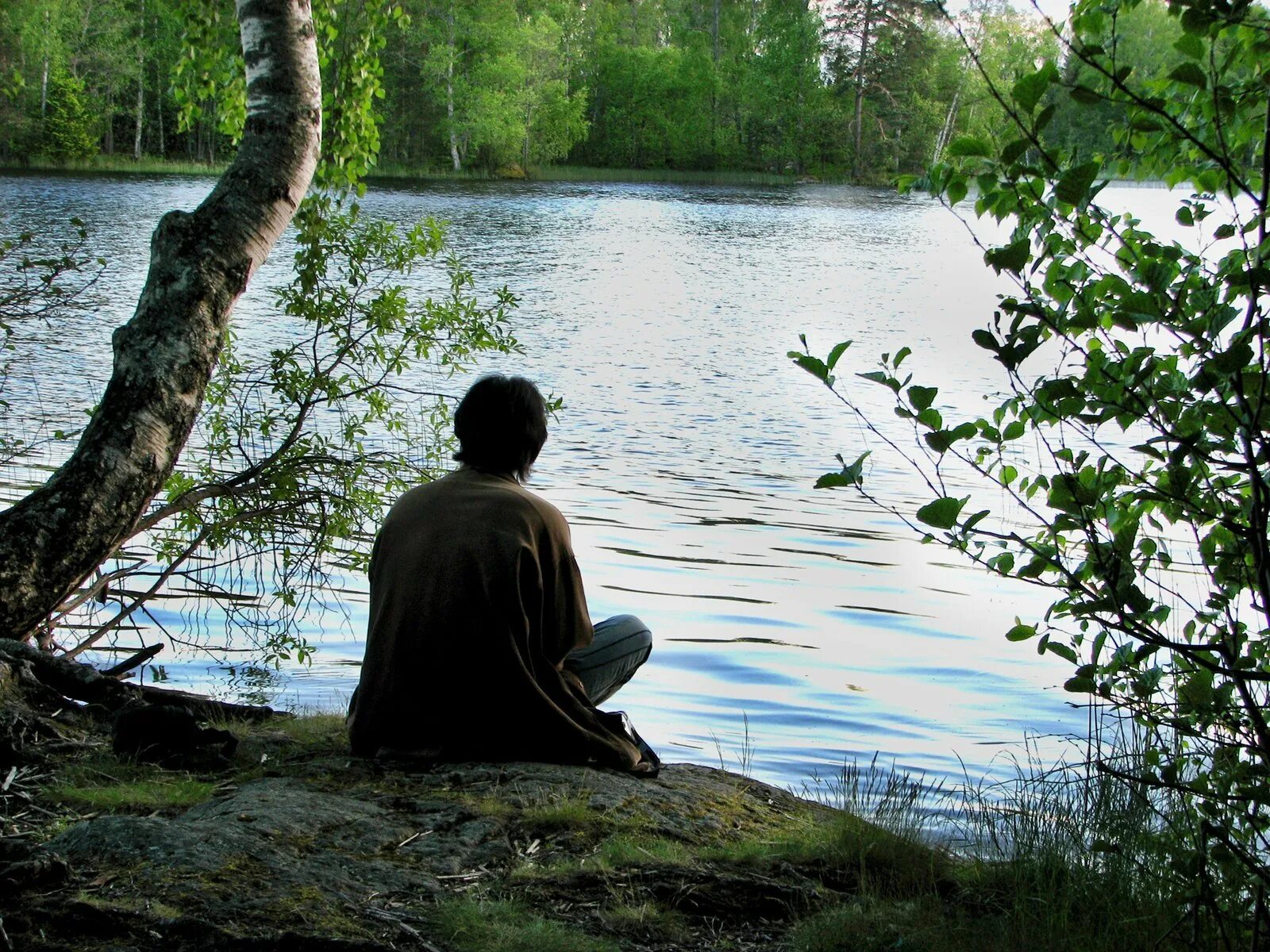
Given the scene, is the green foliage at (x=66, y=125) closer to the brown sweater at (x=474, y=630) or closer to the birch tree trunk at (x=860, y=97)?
the birch tree trunk at (x=860, y=97)

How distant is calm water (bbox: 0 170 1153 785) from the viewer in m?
7.38

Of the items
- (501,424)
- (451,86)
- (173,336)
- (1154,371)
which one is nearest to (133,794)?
(501,424)

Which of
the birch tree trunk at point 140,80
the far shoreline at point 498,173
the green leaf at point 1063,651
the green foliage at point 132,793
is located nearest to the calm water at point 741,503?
the green foliage at point 132,793

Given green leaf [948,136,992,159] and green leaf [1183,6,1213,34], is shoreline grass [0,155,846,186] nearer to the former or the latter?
green leaf [948,136,992,159]

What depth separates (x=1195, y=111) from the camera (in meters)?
2.92

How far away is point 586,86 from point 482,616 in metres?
81.2

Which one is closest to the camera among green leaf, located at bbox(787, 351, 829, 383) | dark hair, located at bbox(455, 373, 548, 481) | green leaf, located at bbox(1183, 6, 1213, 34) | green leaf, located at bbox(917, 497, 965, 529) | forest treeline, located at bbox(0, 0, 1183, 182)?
green leaf, located at bbox(1183, 6, 1213, 34)

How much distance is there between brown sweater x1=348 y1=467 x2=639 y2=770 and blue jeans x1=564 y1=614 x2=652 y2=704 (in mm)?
260

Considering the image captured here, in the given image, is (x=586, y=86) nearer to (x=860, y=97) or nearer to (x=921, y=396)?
(x=860, y=97)

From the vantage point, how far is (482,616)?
4.23m

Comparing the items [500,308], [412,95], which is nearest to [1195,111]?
[500,308]

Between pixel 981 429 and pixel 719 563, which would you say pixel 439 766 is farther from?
pixel 719 563

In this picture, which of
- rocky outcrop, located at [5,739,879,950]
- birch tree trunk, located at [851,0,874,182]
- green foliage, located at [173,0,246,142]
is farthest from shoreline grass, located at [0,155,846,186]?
rocky outcrop, located at [5,739,879,950]

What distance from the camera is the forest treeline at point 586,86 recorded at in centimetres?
5428
